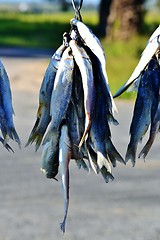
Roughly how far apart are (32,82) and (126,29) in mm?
3372

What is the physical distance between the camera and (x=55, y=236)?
22.4 feet

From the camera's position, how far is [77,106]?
Answer: 11.4 feet

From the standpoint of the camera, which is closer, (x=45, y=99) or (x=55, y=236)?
(x=45, y=99)

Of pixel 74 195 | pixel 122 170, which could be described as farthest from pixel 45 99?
pixel 122 170

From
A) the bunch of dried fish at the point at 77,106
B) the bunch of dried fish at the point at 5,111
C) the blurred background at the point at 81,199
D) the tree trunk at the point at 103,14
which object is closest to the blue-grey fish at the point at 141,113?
the bunch of dried fish at the point at 77,106

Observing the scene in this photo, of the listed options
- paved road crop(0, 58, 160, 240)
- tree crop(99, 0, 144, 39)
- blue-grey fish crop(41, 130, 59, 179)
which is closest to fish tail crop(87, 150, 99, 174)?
blue-grey fish crop(41, 130, 59, 179)

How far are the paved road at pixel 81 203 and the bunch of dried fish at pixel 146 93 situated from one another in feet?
10.8

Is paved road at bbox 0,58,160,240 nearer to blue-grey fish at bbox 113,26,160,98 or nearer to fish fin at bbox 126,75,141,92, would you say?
fish fin at bbox 126,75,141,92

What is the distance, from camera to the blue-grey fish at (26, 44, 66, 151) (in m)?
3.48

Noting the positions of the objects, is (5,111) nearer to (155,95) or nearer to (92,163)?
(92,163)

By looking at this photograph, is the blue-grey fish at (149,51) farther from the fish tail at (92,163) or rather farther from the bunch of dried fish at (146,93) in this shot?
the fish tail at (92,163)

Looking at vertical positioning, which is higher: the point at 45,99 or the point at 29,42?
the point at 45,99

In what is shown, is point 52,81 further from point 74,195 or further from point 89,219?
point 74,195

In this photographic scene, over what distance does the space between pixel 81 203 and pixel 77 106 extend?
4.45m
